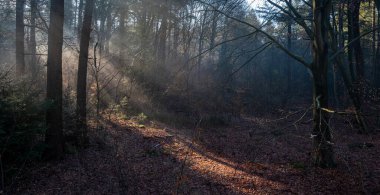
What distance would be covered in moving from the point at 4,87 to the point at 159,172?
13.9ft

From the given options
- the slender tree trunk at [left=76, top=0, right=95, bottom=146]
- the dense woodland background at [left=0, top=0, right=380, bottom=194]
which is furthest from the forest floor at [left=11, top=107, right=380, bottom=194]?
the slender tree trunk at [left=76, top=0, right=95, bottom=146]

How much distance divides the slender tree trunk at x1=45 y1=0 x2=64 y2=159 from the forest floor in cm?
54

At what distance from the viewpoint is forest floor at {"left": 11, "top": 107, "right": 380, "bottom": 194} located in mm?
7215

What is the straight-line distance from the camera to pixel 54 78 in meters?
8.38

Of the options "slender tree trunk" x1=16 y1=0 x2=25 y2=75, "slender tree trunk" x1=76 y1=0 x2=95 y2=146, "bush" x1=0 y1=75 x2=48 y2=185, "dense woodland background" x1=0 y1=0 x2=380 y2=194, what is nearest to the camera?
"bush" x1=0 y1=75 x2=48 y2=185

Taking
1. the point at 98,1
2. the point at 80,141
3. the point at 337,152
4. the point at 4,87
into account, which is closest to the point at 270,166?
the point at 337,152

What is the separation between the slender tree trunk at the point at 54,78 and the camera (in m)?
8.30

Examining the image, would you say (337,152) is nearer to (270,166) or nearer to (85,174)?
(270,166)

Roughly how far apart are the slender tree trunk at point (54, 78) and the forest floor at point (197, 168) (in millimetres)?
539

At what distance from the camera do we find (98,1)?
23.2 metres

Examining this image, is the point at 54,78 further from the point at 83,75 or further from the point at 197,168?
the point at 197,168

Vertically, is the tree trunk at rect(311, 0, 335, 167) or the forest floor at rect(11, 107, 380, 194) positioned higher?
the tree trunk at rect(311, 0, 335, 167)

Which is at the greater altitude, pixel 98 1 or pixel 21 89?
pixel 98 1

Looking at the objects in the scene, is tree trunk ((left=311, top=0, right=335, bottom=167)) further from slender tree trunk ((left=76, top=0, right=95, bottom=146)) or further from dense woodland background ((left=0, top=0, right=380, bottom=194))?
slender tree trunk ((left=76, top=0, right=95, bottom=146))
